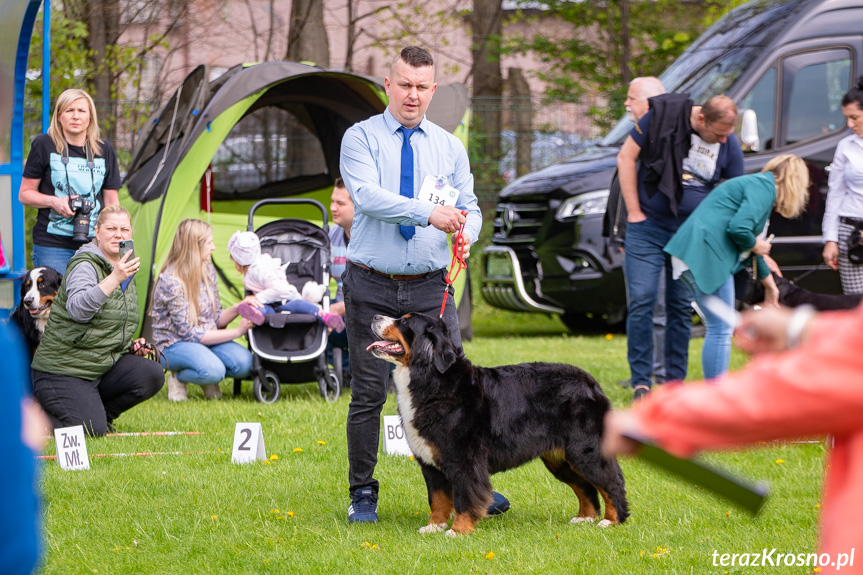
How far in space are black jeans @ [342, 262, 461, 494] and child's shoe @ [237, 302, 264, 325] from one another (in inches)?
111

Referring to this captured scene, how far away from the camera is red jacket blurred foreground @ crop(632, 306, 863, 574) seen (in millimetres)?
1399

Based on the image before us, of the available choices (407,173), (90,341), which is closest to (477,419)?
(407,173)

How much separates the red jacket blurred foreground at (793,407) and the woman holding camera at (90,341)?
167 inches

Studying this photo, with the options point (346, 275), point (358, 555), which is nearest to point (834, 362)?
point (358, 555)

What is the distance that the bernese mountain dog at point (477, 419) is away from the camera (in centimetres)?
376

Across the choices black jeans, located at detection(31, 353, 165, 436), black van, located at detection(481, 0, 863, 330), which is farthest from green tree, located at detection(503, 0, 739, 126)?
black jeans, located at detection(31, 353, 165, 436)

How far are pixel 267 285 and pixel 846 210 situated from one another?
3.94 metres

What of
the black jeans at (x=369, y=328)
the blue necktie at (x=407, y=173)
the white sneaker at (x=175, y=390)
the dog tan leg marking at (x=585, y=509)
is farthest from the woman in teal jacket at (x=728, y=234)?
the white sneaker at (x=175, y=390)

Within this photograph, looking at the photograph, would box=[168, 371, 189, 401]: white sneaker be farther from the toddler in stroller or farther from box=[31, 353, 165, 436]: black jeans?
box=[31, 353, 165, 436]: black jeans

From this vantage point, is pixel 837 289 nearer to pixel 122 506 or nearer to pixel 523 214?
pixel 523 214

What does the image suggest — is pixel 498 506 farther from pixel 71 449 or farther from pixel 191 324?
pixel 191 324

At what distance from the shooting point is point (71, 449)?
471 centimetres

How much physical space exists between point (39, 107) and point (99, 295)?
6.39 metres

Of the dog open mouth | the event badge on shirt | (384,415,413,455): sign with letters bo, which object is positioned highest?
the event badge on shirt
